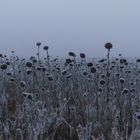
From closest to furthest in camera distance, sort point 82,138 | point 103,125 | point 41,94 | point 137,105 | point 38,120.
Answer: point 82,138 → point 38,120 → point 103,125 → point 137,105 → point 41,94

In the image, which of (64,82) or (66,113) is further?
(64,82)

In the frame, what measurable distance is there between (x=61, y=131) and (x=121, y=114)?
92 cm

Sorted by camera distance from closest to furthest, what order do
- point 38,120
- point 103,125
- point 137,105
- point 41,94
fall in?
point 38,120, point 103,125, point 137,105, point 41,94

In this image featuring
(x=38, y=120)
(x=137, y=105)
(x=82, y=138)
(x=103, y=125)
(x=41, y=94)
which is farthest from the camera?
(x=41, y=94)

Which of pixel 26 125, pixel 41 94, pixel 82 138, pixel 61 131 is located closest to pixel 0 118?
pixel 26 125

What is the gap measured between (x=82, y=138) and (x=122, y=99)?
2.76 meters

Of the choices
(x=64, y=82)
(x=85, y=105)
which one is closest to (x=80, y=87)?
(x=64, y=82)

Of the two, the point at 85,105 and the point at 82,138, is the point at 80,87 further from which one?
the point at 82,138

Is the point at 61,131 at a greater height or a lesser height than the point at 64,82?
lesser

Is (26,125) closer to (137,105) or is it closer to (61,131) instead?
(61,131)

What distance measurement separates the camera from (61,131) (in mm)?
7316

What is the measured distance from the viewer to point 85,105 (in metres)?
8.22

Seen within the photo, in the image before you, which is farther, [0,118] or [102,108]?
[102,108]

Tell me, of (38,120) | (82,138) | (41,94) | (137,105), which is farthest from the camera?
(41,94)
